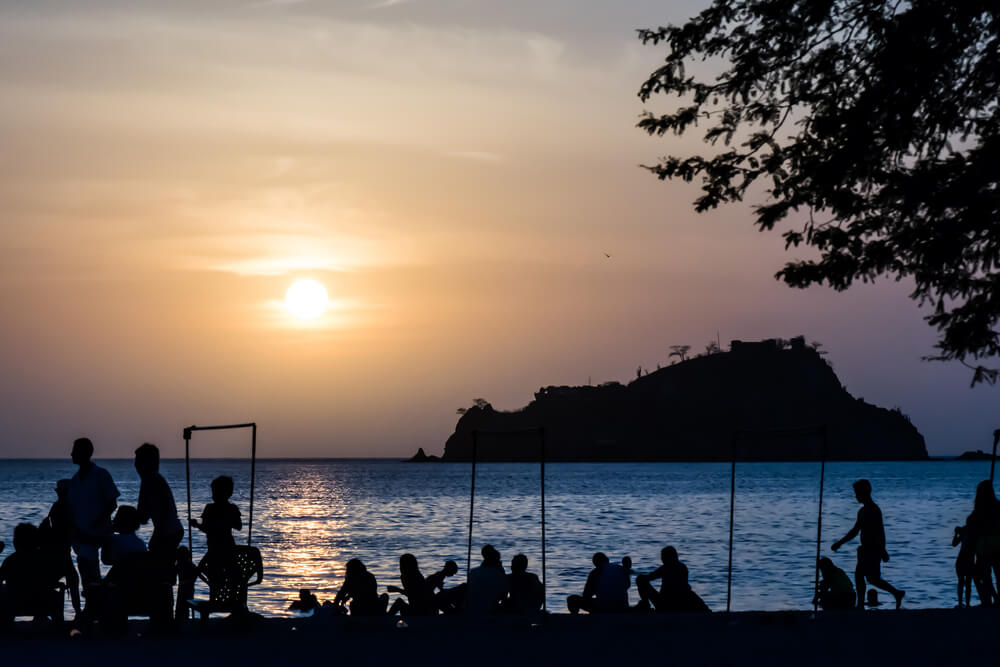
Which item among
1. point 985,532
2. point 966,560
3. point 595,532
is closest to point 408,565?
point 966,560

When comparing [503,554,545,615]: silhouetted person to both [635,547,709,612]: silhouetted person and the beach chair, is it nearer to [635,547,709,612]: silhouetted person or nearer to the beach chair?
[635,547,709,612]: silhouetted person

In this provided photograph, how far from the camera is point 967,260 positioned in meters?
13.9

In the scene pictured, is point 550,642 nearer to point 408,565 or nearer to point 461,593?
point 408,565

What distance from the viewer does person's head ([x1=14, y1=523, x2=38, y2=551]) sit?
1353cm

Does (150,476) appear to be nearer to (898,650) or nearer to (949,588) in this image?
(898,650)

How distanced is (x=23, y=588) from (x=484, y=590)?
5.83m

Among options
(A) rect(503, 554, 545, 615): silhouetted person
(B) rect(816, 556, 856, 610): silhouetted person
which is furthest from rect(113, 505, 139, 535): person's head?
(B) rect(816, 556, 856, 610): silhouetted person

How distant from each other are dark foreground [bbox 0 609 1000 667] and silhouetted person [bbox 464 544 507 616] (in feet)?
5.90

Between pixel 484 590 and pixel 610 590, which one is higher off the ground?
pixel 484 590

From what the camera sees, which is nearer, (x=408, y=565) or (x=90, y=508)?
(x=90, y=508)

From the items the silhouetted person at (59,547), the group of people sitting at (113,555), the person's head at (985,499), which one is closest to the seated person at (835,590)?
the person's head at (985,499)

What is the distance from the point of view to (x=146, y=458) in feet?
40.8

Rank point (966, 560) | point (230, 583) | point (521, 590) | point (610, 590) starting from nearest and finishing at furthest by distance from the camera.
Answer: point (230, 583), point (521, 590), point (610, 590), point (966, 560)

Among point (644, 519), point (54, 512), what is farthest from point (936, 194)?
point (644, 519)
